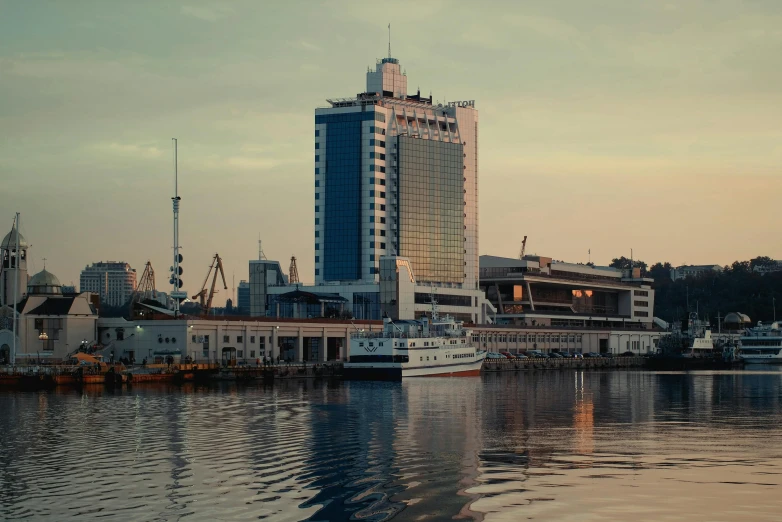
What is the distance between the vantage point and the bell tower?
154 m

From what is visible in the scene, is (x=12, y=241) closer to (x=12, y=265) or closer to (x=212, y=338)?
(x=12, y=265)

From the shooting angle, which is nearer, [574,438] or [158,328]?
[574,438]

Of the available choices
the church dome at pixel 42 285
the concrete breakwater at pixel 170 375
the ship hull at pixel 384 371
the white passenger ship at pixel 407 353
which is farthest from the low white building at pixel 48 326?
the white passenger ship at pixel 407 353

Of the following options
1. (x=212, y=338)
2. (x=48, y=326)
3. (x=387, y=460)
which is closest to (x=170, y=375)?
(x=212, y=338)

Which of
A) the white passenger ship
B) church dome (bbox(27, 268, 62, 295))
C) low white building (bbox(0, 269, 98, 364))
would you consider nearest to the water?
the white passenger ship

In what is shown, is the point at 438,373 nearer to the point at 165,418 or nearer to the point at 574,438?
the point at 165,418

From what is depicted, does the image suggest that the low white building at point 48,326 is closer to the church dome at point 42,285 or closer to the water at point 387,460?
the church dome at point 42,285

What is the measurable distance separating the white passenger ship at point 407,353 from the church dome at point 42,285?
4244 cm

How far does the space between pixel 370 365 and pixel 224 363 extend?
21.0 metres

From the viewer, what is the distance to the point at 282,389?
119 m

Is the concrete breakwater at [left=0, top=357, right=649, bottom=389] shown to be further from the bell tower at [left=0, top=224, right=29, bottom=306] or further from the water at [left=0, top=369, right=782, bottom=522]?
the bell tower at [left=0, top=224, right=29, bottom=306]

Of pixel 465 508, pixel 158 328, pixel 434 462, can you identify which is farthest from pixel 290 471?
pixel 158 328

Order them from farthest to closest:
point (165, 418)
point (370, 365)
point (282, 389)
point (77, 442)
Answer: point (370, 365), point (282, 389), point (165, 418), point (77, 442)

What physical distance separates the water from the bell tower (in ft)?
204
